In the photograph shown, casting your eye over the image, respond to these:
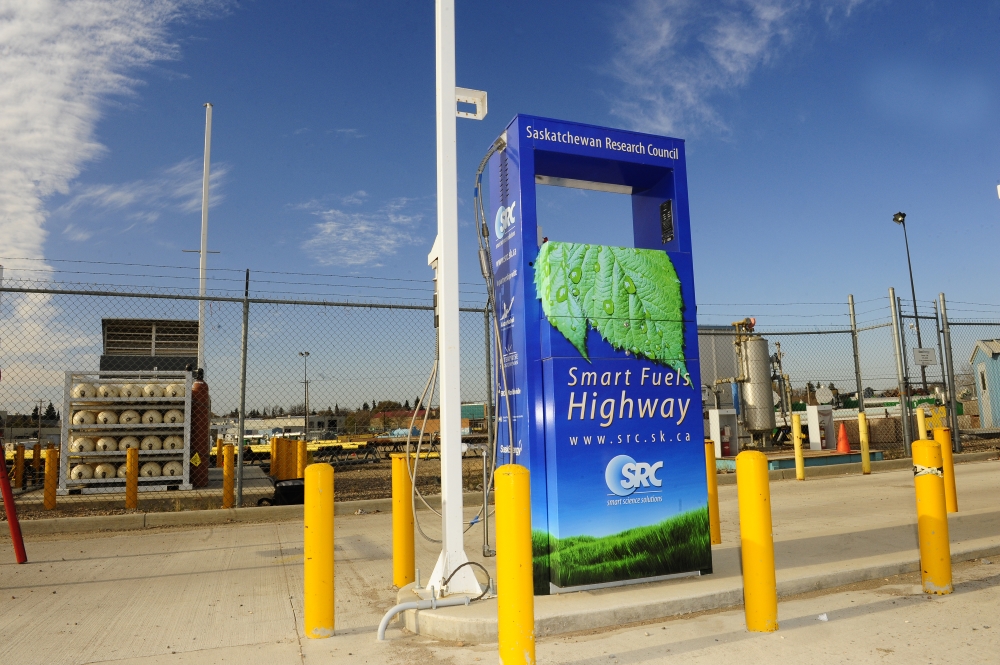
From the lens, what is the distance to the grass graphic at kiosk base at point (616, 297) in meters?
5.09

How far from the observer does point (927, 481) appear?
4.82 metres

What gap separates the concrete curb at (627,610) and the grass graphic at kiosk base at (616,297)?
1693 millimetres

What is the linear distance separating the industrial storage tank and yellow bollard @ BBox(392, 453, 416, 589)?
57.8ft

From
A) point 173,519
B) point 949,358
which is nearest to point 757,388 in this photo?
point 949,358

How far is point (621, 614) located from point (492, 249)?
304 centimetres

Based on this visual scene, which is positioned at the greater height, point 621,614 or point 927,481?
point 927,481

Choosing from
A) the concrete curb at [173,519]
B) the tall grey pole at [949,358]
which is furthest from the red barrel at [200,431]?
the tall grey pole at [949,358]

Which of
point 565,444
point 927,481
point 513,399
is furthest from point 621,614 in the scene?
point 927,481

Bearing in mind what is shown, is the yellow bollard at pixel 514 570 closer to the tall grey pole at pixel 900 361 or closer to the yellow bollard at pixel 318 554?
the yellow bollard at pixel 318 554

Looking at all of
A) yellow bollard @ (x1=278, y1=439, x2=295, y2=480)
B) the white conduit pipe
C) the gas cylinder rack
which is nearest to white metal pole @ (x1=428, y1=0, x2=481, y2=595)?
the white conduit pipe

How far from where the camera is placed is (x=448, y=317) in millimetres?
4762

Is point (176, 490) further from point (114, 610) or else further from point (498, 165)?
point (498, 165)

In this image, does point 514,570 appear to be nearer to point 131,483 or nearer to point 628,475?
point 628,475

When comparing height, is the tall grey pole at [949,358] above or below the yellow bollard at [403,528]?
above
